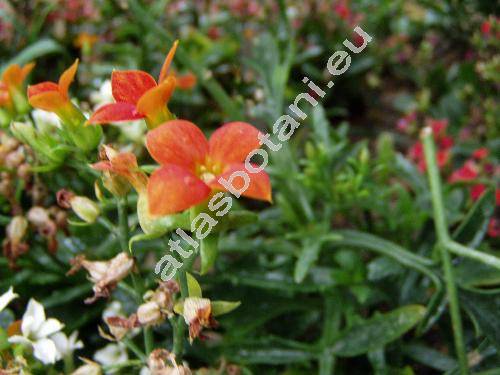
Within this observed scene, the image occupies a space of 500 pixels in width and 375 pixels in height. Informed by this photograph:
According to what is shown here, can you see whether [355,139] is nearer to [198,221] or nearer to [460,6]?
[460,6]

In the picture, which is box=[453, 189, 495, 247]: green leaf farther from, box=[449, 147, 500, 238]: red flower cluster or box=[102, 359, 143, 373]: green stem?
box=[102, 359, 143, 373]: green stem

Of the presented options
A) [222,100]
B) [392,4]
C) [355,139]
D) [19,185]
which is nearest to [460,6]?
[392,4]

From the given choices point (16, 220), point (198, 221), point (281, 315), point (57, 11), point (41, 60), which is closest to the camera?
point (198, 221)

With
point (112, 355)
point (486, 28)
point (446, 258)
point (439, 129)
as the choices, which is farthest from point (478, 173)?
point (112, 355)

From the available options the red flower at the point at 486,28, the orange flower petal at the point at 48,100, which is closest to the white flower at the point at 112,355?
the orange flower petal at the point at 48,100

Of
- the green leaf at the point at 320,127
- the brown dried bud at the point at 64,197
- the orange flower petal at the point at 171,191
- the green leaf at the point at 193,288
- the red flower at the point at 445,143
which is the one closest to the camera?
the orange flower petal at the point at 171,191

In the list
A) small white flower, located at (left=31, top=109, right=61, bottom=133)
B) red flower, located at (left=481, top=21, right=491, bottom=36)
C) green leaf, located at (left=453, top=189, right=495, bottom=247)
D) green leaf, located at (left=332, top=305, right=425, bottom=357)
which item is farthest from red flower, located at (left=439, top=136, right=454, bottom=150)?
small white flower, located at (left=31, top=109, right=61, bottom=133)

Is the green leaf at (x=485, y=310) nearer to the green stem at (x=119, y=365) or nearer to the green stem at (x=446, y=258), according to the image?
the green stem at (x=446, y=258)
